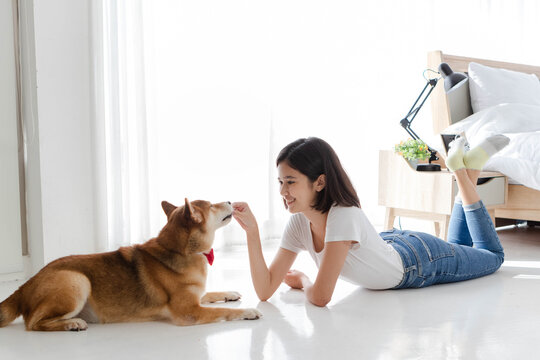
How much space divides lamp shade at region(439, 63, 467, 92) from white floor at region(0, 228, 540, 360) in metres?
1.82

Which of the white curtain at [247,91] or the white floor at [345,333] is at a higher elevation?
the white curtain at [247,91]

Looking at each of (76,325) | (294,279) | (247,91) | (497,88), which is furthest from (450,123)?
(76,325)

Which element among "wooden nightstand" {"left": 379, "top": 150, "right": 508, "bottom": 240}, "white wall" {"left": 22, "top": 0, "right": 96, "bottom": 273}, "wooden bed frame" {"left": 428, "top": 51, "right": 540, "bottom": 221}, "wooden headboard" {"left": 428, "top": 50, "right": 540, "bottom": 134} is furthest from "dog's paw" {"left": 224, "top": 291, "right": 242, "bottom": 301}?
"wooden headboard" {"left": 428, "top": 50, "right": 540, "bottom": 134}

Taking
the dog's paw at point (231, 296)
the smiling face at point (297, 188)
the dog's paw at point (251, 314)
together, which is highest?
the smiling face at point (297, 188)

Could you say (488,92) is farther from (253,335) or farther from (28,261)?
(28,261)

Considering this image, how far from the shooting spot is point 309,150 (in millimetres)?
1933

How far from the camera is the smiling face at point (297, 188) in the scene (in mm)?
1924

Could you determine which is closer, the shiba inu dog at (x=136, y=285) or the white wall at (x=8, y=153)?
the shiba inu dog at (x=136, y=285)

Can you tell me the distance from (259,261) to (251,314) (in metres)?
0.23

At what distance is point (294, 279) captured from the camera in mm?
2219

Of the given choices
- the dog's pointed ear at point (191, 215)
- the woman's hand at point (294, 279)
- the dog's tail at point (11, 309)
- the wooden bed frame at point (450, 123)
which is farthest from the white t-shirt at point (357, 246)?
the wooden bed frame at point (450, 123)

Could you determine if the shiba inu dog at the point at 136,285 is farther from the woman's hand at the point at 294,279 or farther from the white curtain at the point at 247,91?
the white curtain at the point at 247,91

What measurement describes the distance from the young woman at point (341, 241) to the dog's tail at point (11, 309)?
732 mm

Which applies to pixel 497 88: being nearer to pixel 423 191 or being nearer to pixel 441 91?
pixel 441 91
